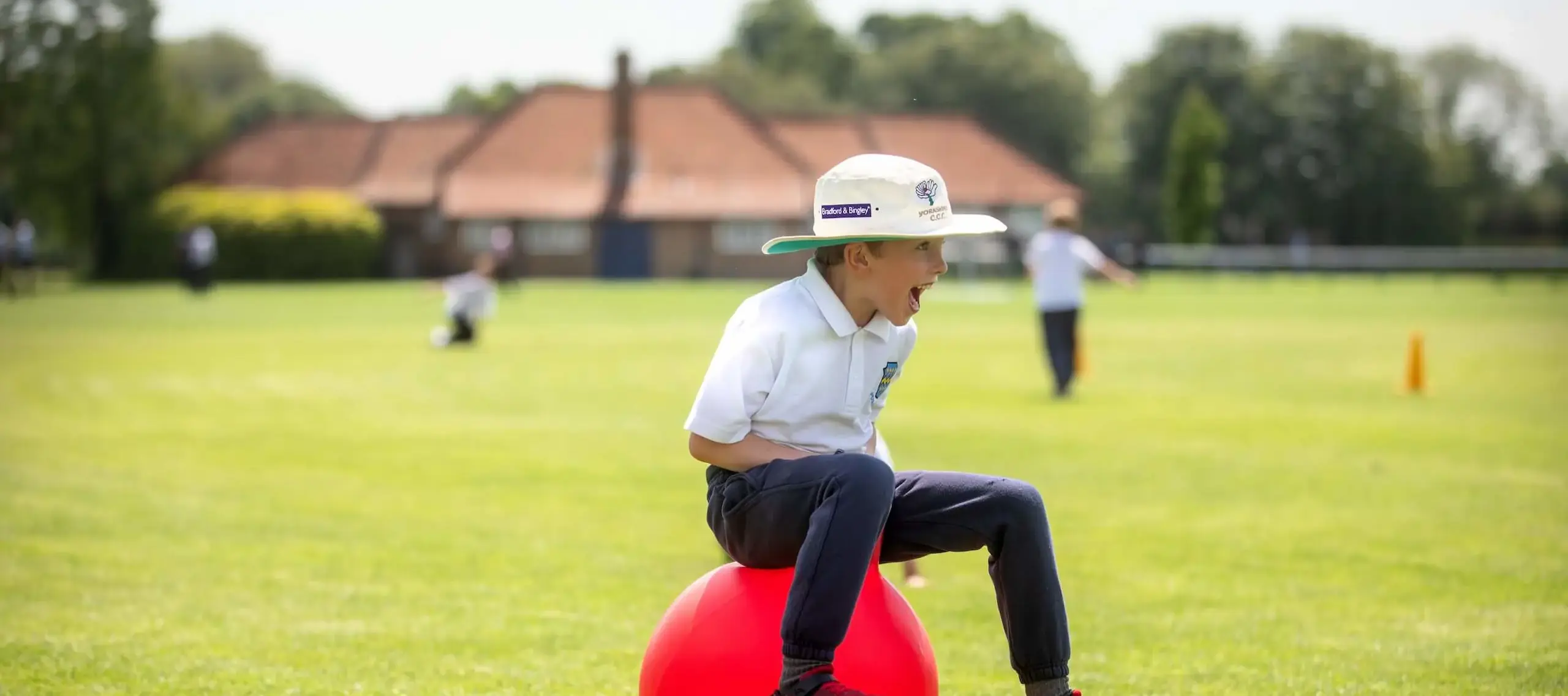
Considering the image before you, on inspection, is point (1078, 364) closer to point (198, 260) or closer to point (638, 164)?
point (198, 260)

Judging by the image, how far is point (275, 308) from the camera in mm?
42250

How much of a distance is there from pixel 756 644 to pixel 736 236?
7249cm

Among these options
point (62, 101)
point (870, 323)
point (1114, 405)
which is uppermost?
point (62, 101)

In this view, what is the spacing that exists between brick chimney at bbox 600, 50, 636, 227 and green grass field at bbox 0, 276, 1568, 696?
5293cm

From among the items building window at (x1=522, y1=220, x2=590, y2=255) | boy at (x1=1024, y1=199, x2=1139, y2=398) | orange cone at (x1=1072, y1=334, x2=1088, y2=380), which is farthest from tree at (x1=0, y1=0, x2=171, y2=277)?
boy at (x1=1024, y1=199, x2=1139, y2=398)

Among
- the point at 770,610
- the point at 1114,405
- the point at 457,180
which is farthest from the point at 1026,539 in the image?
the point at 457,180

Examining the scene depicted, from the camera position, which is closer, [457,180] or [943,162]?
[457,180]

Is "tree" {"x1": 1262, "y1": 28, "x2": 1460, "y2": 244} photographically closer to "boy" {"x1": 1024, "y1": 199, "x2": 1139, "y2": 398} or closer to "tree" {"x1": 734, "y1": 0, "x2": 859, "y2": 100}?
"tree" {"x1": 734, "y1": 0, "x2": 859, "y2": 100}

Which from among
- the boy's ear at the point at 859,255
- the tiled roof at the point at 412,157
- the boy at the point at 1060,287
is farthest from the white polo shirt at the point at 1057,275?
the tiled roof at the point at 412,157

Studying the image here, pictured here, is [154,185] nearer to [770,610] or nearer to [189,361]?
[189,361]

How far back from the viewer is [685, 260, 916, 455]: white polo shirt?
4.84 metres

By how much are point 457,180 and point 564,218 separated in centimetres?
546

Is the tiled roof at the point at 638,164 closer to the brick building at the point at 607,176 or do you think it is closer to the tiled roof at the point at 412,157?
the brick building at the point at 607,176

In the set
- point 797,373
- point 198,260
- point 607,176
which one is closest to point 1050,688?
point 797,373
